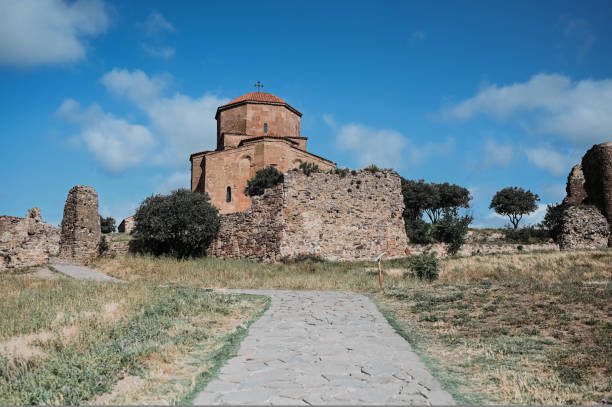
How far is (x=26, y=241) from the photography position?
16.8m

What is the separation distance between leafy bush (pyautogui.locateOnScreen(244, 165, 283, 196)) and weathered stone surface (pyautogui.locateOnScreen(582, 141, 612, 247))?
18.4m

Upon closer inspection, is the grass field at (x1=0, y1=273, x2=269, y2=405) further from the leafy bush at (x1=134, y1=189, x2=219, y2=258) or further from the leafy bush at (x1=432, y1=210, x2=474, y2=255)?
the leafy bush at (x1=432, y1=210, x2=474, y2=255)

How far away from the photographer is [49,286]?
35.5ft

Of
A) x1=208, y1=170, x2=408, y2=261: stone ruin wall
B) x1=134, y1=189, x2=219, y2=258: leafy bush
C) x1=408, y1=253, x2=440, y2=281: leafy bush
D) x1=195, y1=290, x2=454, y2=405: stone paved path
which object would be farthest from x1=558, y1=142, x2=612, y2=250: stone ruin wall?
x1=195, y1=290, x2=454, y2=405: stone paved path

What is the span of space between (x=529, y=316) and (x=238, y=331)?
484 cm

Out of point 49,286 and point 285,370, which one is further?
point 49,286

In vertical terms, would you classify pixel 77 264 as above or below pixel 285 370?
above

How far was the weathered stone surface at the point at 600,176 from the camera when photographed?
2311 cm

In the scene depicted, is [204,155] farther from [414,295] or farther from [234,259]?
[414,295]

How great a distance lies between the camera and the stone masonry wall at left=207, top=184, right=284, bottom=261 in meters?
19.1

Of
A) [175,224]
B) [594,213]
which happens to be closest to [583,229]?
[594,213]

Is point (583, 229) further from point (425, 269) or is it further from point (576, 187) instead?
point (425, 269)

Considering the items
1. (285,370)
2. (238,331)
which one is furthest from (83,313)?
(285,370)

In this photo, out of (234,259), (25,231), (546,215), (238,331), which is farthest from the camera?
(546,215)
